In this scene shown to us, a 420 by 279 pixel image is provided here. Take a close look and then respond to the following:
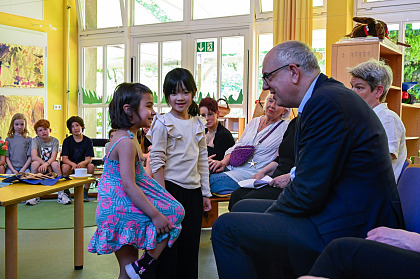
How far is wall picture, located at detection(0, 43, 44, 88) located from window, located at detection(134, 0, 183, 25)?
2.10 m

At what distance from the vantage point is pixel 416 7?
629 cm

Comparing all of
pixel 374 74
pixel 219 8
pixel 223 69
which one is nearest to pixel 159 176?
pixel 374 74

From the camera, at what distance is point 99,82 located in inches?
362

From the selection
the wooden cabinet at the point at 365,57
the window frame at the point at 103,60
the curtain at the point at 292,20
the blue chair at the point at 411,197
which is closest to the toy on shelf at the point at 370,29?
the wooden cabinet at the point at 365,57

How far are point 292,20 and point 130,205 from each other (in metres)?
5.39

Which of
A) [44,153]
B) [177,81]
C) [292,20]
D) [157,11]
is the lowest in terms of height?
[44,153]

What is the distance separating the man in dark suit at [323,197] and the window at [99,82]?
25.0 feet

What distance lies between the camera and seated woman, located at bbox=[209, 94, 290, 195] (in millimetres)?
3533

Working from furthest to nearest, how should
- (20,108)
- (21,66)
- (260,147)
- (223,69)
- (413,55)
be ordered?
(21,66) < (20,108) < (223,69) < (413,55) < (260,147)

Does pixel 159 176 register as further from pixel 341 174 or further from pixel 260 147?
pixel 260 147

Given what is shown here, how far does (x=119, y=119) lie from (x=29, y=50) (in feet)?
23.9

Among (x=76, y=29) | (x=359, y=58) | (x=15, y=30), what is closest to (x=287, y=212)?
(x=359, y=58)

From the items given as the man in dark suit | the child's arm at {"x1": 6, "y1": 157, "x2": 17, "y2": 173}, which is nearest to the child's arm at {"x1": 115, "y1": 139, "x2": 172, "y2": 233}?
the man in dark suit

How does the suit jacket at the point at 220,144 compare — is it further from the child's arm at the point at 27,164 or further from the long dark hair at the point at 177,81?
the child's arm at the point at 27,164
